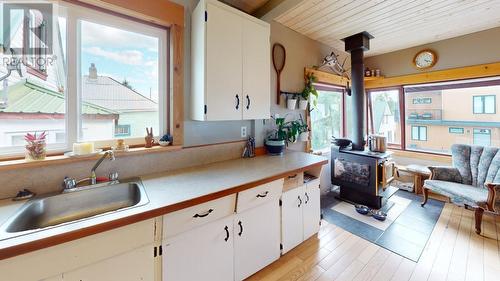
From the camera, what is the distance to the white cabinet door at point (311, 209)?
78.4 inches

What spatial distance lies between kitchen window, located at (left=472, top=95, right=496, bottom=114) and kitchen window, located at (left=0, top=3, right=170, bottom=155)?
4.26 metres

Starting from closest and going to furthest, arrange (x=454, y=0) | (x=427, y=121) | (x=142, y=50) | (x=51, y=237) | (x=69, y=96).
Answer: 1. (x=51, y=237)
2. (x=69, y=96)
3. (x=142, y=50)
4. (x=454, y=0)
5. (x=427, y=121)

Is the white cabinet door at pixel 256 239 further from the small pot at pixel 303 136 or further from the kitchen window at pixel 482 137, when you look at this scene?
the kitchen window at pixel 482 137

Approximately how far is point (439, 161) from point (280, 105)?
9.25 feet

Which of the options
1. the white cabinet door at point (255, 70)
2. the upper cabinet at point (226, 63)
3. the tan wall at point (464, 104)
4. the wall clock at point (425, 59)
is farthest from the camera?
the wall clock at point (425, 59)

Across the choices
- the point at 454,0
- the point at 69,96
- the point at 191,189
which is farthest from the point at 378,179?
the point at 69,96

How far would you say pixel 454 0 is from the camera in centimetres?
201

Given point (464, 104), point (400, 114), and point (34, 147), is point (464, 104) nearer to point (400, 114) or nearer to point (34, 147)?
point (400, 114)

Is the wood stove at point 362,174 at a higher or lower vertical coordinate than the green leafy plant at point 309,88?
lower

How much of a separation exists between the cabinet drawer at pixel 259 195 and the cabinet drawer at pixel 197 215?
0.07 metres

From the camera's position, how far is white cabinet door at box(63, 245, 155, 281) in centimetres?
94

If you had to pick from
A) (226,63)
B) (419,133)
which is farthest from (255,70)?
(419,133)

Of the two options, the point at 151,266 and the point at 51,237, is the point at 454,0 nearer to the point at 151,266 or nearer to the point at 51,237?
the point at 151,266

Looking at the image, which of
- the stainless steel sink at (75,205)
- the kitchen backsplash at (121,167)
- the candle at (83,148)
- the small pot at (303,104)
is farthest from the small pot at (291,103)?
the candle at (83,148)
